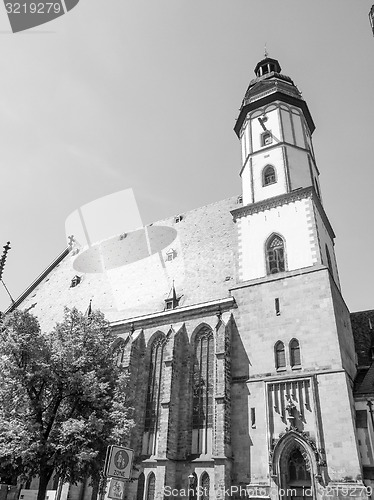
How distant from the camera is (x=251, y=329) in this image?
21.9 metres

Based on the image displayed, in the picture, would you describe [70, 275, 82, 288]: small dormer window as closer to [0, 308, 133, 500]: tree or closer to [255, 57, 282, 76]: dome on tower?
[0, 308, 133, 500]: tree

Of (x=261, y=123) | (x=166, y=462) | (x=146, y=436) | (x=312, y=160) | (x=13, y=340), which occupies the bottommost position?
(x=166, y=462)

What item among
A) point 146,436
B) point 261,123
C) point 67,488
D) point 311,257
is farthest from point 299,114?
point 67,488

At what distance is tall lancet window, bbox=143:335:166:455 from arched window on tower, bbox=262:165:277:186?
38.6 ft

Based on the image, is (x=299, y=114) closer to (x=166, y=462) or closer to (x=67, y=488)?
(x=166, y=462)

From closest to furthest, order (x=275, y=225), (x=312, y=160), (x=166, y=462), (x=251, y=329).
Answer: (x=166, y=462) < (x=251, y=329) < (x=275, y=225) < (x=312, y=160)

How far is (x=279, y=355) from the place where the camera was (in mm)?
20578

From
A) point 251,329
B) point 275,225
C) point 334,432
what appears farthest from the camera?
point 275,225

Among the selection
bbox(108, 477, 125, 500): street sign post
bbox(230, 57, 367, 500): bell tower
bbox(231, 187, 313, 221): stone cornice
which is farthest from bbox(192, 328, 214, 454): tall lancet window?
bbox(108, 477, 125, 500): street sign post

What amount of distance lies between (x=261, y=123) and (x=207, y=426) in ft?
64.6

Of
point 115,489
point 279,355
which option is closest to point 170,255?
point 279,355

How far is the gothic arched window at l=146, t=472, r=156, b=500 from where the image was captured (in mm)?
19697

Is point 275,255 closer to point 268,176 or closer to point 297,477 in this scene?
point 268,176

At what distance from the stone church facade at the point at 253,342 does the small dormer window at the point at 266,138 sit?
0.09m
